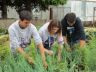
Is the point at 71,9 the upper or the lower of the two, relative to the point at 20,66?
lower

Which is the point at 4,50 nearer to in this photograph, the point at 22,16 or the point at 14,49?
the point at 14,49

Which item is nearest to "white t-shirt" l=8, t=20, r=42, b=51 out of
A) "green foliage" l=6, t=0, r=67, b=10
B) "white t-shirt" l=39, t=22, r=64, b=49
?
"white t-shirt" l=39, t=22, r=64, b=49

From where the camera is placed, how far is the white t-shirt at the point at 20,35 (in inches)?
221

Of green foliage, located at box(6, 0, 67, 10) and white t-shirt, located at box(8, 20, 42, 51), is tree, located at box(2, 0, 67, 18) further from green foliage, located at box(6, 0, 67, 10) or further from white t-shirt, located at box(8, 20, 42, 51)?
white t-shirt, located at box(8, 20, 42, 51)

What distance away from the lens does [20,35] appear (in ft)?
18.9

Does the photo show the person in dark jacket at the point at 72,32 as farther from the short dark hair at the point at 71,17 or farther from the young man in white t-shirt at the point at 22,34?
the young man in white t-shirt at the point at 22,34

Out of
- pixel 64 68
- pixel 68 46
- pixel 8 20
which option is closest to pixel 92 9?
pixel 8 20

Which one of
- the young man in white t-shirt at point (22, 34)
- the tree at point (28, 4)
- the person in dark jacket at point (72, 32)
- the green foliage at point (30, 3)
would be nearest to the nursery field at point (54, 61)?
the young man in white t-shirt at point (22, 34)

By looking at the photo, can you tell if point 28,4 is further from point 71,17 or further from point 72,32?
point 71,17

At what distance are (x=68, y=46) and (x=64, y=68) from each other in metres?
1.83

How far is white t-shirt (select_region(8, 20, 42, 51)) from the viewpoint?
18.4ft

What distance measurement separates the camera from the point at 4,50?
19.7ft

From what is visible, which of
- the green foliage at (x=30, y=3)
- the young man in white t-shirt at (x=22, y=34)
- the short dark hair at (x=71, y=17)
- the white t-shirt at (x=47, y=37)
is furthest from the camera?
the green foliage at (x=30, y=3)

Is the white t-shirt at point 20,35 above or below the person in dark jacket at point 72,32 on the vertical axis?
above
